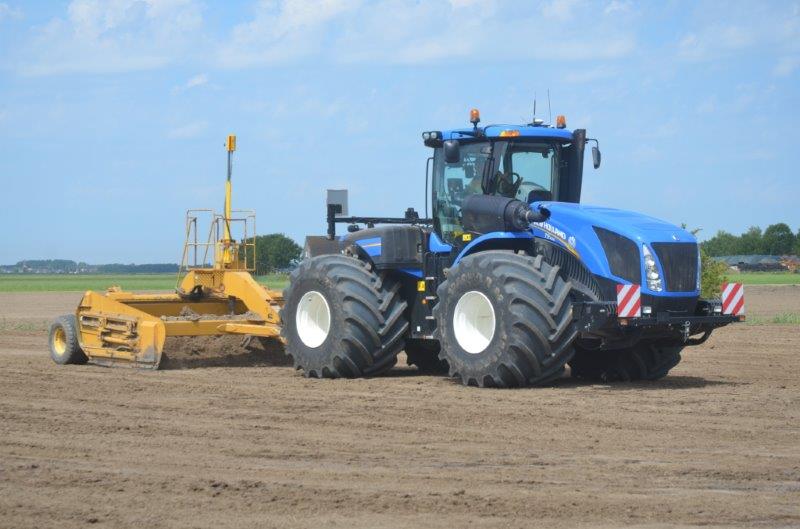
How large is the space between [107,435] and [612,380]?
6.45 metres

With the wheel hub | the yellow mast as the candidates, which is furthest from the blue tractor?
the wheel hub

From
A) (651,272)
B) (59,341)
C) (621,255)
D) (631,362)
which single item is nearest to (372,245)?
(631,362)

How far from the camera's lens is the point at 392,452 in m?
9.02

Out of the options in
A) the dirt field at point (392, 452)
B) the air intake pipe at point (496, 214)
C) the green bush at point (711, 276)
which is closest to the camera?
the dirt field at point (392, 452)

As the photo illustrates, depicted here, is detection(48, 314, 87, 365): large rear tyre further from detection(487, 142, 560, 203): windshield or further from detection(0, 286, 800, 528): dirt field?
detection(487, 142, 560, 203): windshield

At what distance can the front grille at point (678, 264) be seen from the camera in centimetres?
1245

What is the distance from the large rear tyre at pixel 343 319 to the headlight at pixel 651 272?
10.2ft

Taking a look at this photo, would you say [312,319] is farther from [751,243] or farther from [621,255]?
[751,243]

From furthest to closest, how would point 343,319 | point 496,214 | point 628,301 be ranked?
point 343,319, point 496,214, point 628,301

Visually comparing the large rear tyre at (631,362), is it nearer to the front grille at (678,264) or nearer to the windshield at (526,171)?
the front grille at (678,264)

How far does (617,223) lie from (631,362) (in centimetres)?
208

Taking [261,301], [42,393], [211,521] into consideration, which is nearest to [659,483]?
[211,521]

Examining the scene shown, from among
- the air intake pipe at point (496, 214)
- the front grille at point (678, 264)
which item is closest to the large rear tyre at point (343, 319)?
the air intake pipe at point (496, 214)

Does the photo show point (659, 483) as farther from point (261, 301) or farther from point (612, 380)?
point (261, 301)
